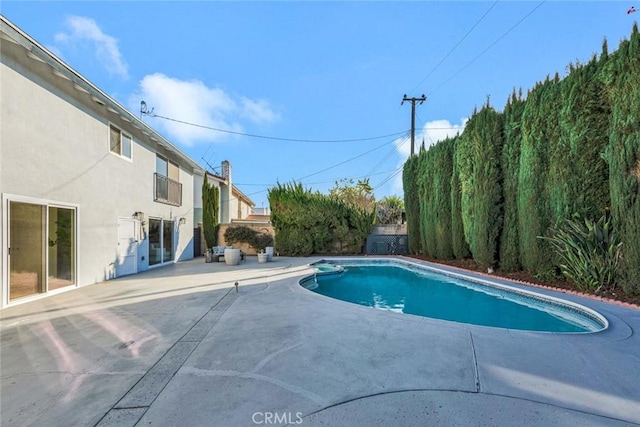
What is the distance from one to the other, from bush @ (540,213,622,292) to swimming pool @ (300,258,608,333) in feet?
4.16

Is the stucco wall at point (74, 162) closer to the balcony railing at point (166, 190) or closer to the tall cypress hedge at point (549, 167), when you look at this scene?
the balcony railing at point (166, 190)

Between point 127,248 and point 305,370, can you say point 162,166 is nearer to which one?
point 127,248

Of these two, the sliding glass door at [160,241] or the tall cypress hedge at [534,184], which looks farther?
the sliding glass door at [160,241]

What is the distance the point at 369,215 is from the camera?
1808 cm

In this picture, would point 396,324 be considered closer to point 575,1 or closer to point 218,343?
point 218,343

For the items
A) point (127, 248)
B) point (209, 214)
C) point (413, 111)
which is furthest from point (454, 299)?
point (413, 111)

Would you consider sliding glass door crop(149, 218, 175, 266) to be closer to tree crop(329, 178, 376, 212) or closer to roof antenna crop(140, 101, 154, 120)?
roof antenna crop(140, 101, 154, 120)

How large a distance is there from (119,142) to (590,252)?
14.2m

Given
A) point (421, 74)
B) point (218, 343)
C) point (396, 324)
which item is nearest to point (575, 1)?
point (421, 74)

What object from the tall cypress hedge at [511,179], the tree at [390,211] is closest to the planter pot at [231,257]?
the tall cypress hedge at [511,179]

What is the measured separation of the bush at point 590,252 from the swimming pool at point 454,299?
4.16 feet

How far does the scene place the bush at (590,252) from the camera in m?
6.66

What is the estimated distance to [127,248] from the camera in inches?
416

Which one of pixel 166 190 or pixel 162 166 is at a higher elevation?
pixel 162 166
